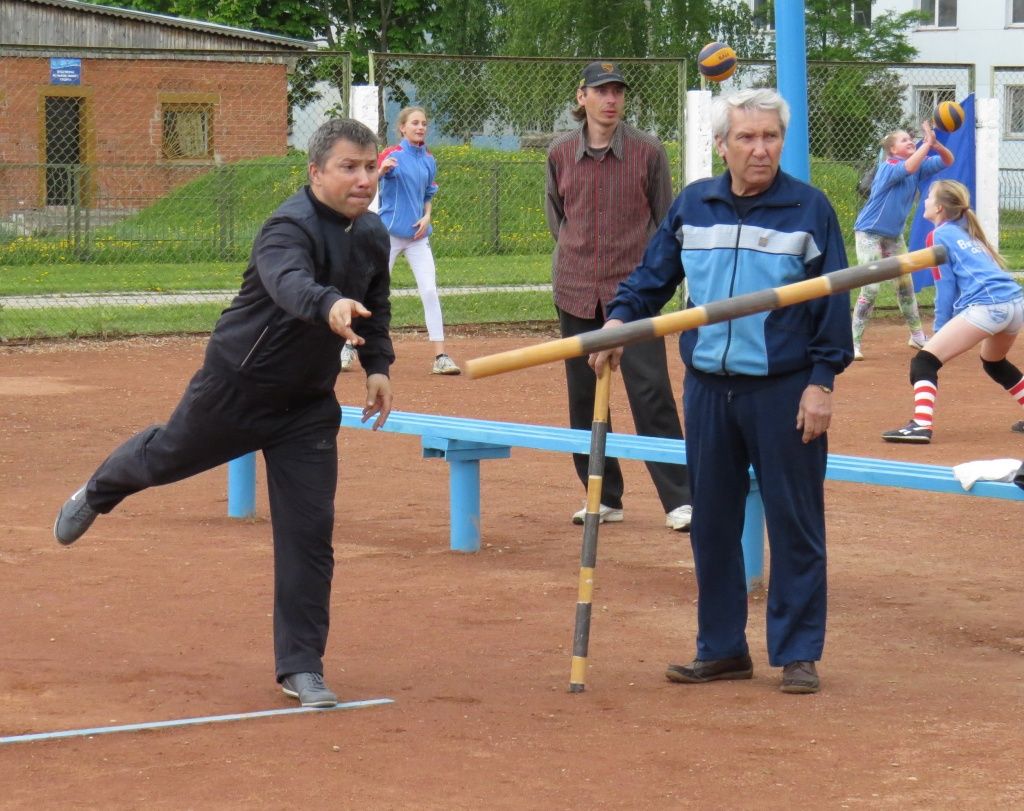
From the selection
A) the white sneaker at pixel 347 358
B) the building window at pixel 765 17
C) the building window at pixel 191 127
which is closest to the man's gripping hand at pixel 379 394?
the white sneaker at pixel 347 358

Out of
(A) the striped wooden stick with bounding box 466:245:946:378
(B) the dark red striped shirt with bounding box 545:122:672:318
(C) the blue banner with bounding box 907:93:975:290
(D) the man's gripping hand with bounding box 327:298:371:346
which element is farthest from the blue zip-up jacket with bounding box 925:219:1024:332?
(C) the blue banner with bounding box 907:93:975:290

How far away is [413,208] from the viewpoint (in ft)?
43.8

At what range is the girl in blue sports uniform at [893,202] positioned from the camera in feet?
45.8

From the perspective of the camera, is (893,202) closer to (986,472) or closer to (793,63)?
(793,63)

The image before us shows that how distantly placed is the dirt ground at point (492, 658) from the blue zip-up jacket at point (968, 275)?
2.81 feet

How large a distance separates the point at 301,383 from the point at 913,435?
564 cm

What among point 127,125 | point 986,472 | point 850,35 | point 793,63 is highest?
point 850,35

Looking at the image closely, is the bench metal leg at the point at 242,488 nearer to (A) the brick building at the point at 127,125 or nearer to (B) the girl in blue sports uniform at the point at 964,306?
(B) the girl in blue sports uniform at the point at 964,306

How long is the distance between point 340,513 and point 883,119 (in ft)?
54.5

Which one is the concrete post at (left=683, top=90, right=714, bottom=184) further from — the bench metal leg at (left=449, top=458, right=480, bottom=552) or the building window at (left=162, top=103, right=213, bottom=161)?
the bench metal leg at (left=449, top=458, right=480, bottom=552)

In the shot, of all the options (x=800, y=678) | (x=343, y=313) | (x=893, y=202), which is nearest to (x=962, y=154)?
(x=893, y=202)

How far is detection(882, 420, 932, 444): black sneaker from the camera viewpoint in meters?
9.95

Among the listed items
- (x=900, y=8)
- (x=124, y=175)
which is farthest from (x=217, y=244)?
(x=900, y=8)

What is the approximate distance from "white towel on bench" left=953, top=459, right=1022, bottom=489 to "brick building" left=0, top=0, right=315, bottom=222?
11013mm
